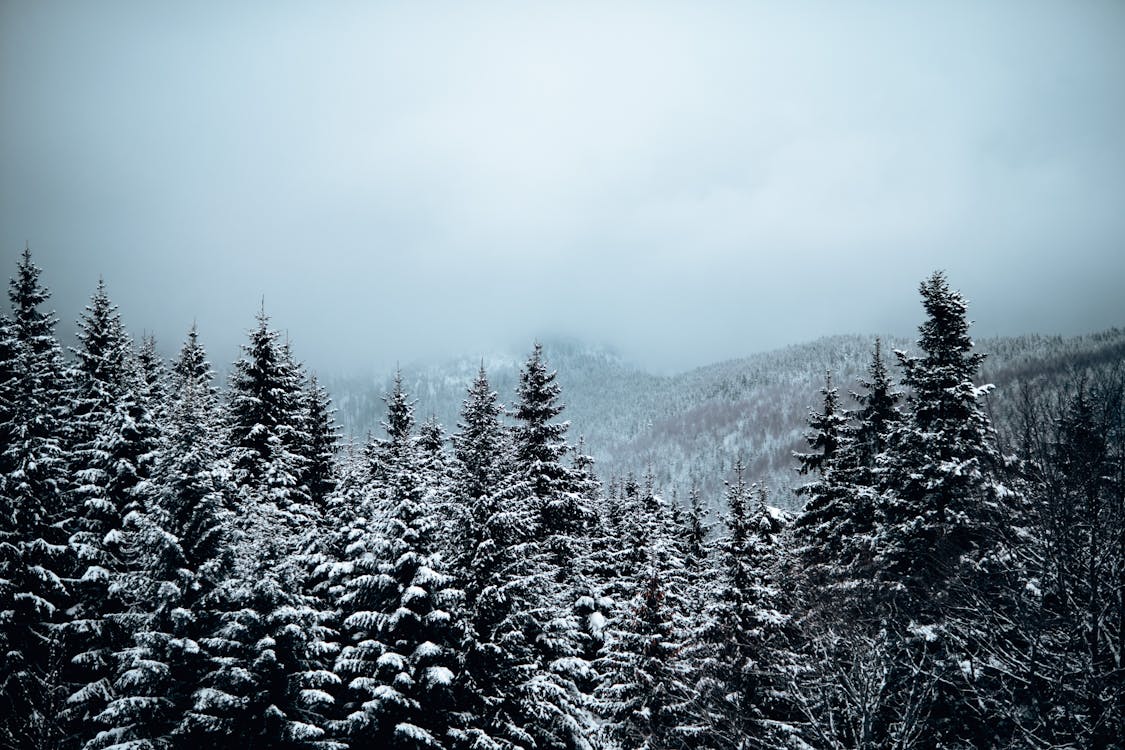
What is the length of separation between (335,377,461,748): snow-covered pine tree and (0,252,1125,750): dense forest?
10 cm

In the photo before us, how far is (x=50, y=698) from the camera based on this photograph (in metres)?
17.0

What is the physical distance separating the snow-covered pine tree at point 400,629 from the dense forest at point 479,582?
0.10 meters

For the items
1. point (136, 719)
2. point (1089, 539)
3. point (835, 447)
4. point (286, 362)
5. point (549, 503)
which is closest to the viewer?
point (1089, 539)

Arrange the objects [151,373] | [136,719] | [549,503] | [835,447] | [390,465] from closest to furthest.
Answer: [136,719] < [390,465] < [549,503] < [835,447] < [151,373]

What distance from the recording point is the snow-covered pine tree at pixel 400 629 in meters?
18.5

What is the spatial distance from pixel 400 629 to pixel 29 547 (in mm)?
11499

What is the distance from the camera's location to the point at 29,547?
1941 centimetres

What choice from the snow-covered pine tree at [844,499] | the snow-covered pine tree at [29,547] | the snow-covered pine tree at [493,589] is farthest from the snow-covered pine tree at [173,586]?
the snow-covered pine tree at [844,499]

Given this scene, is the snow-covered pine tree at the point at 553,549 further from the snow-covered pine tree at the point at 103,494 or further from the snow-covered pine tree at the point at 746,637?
the snow-covered pine tree at the point at 103,494

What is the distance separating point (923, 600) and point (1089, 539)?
18.7 ft

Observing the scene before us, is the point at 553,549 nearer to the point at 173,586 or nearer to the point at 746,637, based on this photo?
the point at 746,637

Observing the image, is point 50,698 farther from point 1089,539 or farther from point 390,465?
point 1089,539

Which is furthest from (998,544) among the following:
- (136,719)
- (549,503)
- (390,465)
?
(136,719)

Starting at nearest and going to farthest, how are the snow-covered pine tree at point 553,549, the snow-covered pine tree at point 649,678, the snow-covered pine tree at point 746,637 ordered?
the snow-covered pine tree at point 746,637 → the snow-covered pine tree at point 553,549 → the snow-covered pine tree at point 649,678
